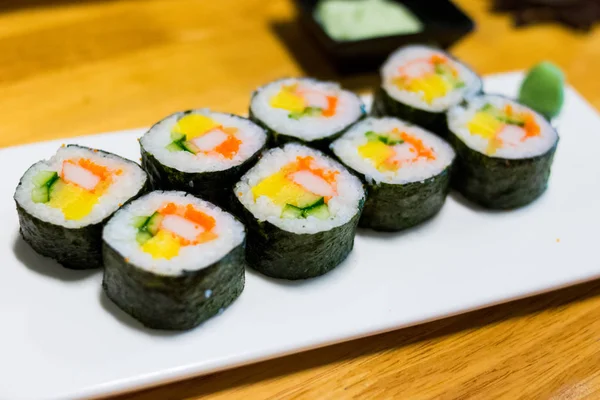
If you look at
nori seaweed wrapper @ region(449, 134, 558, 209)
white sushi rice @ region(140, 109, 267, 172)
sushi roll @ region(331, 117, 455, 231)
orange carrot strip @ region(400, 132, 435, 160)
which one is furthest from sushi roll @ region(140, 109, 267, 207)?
nori seaweed wrapper @ region(449, 134, 558, 209)

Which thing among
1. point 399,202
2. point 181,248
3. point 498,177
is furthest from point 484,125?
point 181,248

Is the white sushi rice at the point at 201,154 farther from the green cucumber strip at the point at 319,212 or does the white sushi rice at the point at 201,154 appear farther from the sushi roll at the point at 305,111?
the green cucumber strip at the point at 319,212

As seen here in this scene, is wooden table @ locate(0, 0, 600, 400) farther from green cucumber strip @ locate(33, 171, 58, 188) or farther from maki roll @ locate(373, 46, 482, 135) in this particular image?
green cucumber strip @ locate(33, 171, 58, 188)

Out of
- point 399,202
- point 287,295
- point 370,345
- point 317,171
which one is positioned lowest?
point 370,345

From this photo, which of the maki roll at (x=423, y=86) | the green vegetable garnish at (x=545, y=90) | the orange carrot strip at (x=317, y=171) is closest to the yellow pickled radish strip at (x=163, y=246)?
the orange carrot strip at (x=317, y=171)

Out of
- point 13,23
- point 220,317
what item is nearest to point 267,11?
point 13,23

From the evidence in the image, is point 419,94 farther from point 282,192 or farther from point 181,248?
point 181,248
